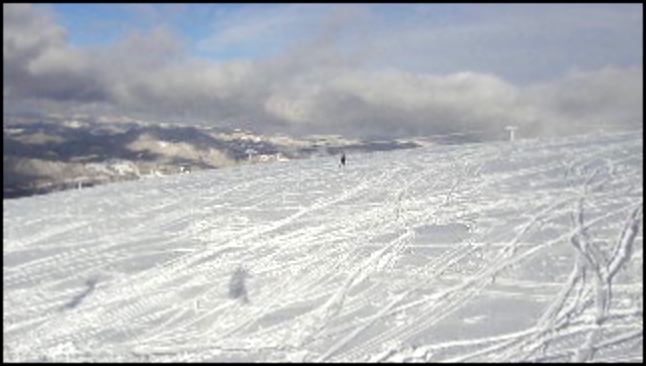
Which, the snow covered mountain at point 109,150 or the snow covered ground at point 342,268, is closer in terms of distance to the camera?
the snow covered ground at point 342,268

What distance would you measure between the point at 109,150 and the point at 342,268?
241 inches

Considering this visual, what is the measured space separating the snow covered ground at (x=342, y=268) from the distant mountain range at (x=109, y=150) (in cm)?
67

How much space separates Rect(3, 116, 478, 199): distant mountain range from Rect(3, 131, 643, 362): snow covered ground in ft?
2.20

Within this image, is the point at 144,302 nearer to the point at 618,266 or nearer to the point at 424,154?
the point at 618,266

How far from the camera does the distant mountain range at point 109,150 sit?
1173 centimetres

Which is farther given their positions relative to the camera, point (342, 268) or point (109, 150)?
point (109, 150)

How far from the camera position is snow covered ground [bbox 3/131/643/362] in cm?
723

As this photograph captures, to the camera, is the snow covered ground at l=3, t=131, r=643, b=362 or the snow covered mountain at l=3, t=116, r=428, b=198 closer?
the snow covered ground at l=3, t=131, r=643, b=362

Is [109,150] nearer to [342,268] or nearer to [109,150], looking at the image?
[109,150]

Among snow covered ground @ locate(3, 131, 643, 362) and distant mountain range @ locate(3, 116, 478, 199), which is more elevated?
distant mountain range @ locate(3, 116, 478, 199)

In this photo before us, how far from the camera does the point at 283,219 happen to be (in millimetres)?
11766

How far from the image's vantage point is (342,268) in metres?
9.27

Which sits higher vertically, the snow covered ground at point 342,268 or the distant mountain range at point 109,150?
the distant mountain range at point 109,150

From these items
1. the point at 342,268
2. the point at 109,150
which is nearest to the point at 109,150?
the point at 109,150
